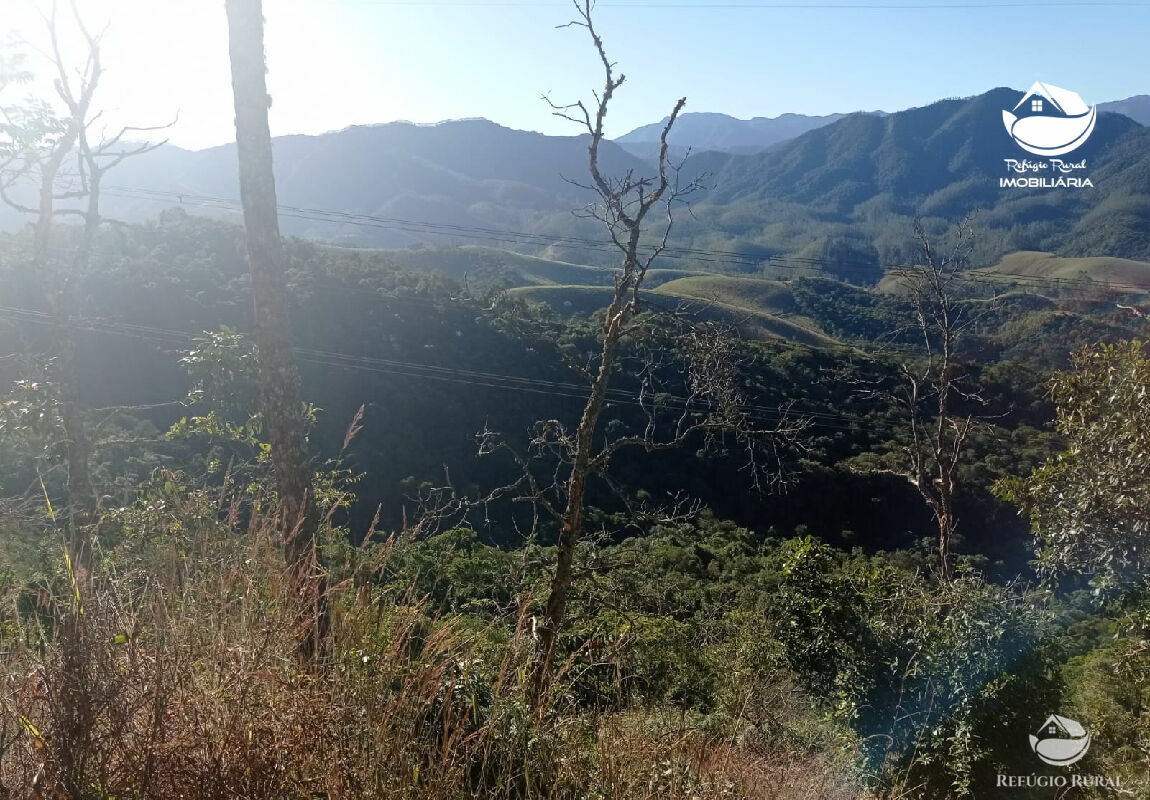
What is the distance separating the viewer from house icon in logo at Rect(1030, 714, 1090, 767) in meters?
7.09

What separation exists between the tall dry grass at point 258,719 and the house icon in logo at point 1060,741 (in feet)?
22.5

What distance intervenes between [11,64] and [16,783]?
8791 mm

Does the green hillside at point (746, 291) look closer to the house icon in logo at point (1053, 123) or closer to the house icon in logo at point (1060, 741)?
the house icon in logo at point (1053, 123)

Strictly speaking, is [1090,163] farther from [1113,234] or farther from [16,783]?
[16,783]

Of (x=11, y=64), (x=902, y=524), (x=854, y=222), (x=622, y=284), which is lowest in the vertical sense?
(x=902, y=524)

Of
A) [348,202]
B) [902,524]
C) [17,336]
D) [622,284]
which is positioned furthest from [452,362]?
[348,202]

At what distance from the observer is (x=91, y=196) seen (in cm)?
750

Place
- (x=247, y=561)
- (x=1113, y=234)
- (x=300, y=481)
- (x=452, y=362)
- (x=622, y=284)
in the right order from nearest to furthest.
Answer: (x=247, y=561)
(x=300, y=481)
(x=622, y=284)
(x=452, y=362)
(x=1113, y=234)

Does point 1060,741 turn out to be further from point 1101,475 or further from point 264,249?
point 264,249

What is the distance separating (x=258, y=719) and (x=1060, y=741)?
8876mm

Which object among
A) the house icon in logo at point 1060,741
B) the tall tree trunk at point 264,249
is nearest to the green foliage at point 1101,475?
the house icon in logo at point 1060,741

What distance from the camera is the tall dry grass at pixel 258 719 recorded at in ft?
5.42

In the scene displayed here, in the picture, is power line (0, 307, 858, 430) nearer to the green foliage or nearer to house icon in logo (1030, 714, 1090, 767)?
the green foliage

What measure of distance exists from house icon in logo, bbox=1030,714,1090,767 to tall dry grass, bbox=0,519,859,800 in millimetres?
6852
